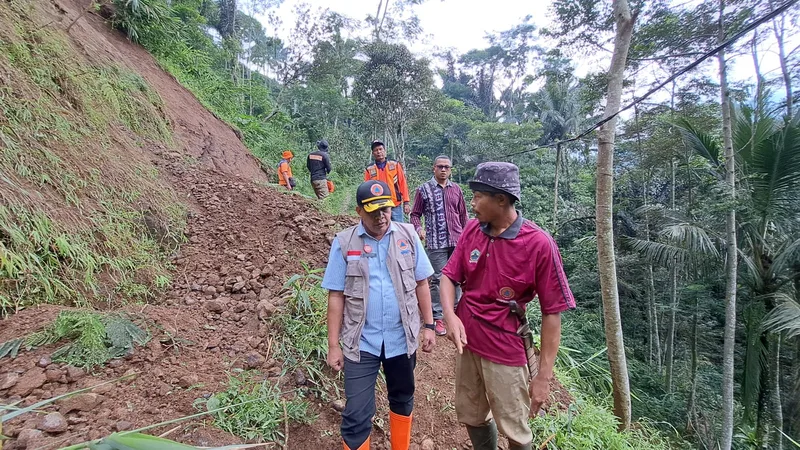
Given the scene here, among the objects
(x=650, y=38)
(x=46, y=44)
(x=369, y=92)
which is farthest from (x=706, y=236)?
(x=369, y=92)

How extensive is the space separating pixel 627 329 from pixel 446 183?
11.2 metres

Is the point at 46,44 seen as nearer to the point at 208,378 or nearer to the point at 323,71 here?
the point at 208,378

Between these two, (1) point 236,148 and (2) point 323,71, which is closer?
(1) point 236,148

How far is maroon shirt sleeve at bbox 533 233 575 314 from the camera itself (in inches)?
67.3

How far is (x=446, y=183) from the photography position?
3.59 m

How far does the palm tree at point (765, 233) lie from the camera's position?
613 centimetres

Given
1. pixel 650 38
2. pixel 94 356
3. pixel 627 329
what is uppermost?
pixel 650 38

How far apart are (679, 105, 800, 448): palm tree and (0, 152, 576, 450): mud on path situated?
630 centimetres

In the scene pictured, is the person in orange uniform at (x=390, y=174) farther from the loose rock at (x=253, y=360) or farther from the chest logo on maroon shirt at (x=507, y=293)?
the chest logo on maroon shirt at (x=507, y=293)

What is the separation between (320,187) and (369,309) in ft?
17.1

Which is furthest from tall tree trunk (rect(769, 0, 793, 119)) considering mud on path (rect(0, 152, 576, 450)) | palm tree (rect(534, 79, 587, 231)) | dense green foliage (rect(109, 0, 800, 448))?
palm tree (rect(534, 79, 587, 231))

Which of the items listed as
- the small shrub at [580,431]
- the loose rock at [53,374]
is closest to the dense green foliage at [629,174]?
the small shrub at [580,431]

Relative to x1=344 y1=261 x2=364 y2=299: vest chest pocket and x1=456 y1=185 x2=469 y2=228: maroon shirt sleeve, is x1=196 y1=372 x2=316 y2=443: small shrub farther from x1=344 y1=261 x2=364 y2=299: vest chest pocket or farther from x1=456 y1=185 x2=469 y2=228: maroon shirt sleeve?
x1=456 y1=185 x2=469 y2=228: maroon shirt sleeve

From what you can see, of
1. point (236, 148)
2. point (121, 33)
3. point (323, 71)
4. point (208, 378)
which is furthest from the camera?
point (323, 71)
